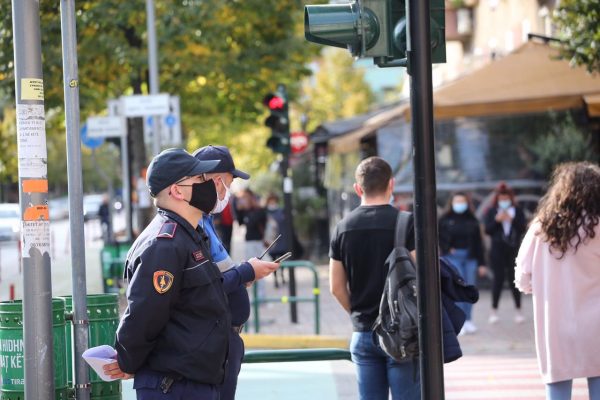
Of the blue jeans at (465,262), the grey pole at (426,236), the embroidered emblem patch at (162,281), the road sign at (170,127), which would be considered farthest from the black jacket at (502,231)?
the embroidered emblem patch at (162,281)

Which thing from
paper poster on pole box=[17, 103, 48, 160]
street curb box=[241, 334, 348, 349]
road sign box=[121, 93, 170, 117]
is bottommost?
street curb box=[241, 334, 348, 349]

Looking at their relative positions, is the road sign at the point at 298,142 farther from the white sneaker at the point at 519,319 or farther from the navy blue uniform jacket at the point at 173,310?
the navy blue uniform jacket at the point at 173,310

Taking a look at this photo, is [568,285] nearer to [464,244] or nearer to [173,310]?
[173,310]

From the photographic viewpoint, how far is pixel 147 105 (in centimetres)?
1670

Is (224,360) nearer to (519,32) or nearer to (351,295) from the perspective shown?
(351,295)

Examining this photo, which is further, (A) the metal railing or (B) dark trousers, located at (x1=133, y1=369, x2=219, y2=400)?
(A) the metal railing

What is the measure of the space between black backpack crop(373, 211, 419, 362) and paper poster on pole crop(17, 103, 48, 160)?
186 cm

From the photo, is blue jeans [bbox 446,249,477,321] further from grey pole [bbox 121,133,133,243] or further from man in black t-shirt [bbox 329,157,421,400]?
grey pole [bbox 121,133,133,243]

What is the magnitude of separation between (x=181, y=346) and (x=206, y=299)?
22cm

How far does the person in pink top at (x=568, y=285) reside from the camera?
18.8 ft

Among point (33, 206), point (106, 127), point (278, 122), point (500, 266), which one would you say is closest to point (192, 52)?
point (106, 127)

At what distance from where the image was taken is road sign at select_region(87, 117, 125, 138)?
19.3 metres

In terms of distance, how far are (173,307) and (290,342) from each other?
818 cm

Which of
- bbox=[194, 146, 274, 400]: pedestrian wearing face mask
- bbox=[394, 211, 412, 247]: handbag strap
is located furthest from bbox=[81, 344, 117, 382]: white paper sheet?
bbox=[394, 211, 412, 247]: handbag strap
